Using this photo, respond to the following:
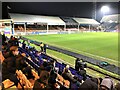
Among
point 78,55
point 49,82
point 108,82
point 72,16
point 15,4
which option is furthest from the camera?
point 72,16

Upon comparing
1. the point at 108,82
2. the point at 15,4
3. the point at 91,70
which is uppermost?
the point at 15,4

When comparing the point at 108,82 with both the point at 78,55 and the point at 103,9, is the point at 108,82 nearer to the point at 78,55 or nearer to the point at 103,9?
the point at 78,55

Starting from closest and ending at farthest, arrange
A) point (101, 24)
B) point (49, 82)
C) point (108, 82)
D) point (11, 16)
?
point (108, 82) → point (49, 82) → point (11, 16) → point (101, 24)

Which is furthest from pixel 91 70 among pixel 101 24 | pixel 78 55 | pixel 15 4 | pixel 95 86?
pixel 101 24

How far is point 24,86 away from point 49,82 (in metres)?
0.65

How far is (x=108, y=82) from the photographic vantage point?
166 inches

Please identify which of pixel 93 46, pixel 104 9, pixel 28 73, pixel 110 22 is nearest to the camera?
pixel 28 73

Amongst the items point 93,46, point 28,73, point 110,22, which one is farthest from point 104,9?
point 28,73

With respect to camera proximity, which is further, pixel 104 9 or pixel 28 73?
pixel 104 9

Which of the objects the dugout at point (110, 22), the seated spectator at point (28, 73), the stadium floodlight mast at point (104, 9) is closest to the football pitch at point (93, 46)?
the seated spectator at point (28, 73)

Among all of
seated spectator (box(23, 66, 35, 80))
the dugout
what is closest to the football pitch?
seated spectator (box(23, 66, 35, 80))

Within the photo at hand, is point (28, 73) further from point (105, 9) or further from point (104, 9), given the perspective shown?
Result: point (105, 9)

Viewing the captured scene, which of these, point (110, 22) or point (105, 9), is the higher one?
point (105, 9)

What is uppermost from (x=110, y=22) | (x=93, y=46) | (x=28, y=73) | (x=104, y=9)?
(x=104, y=9)
